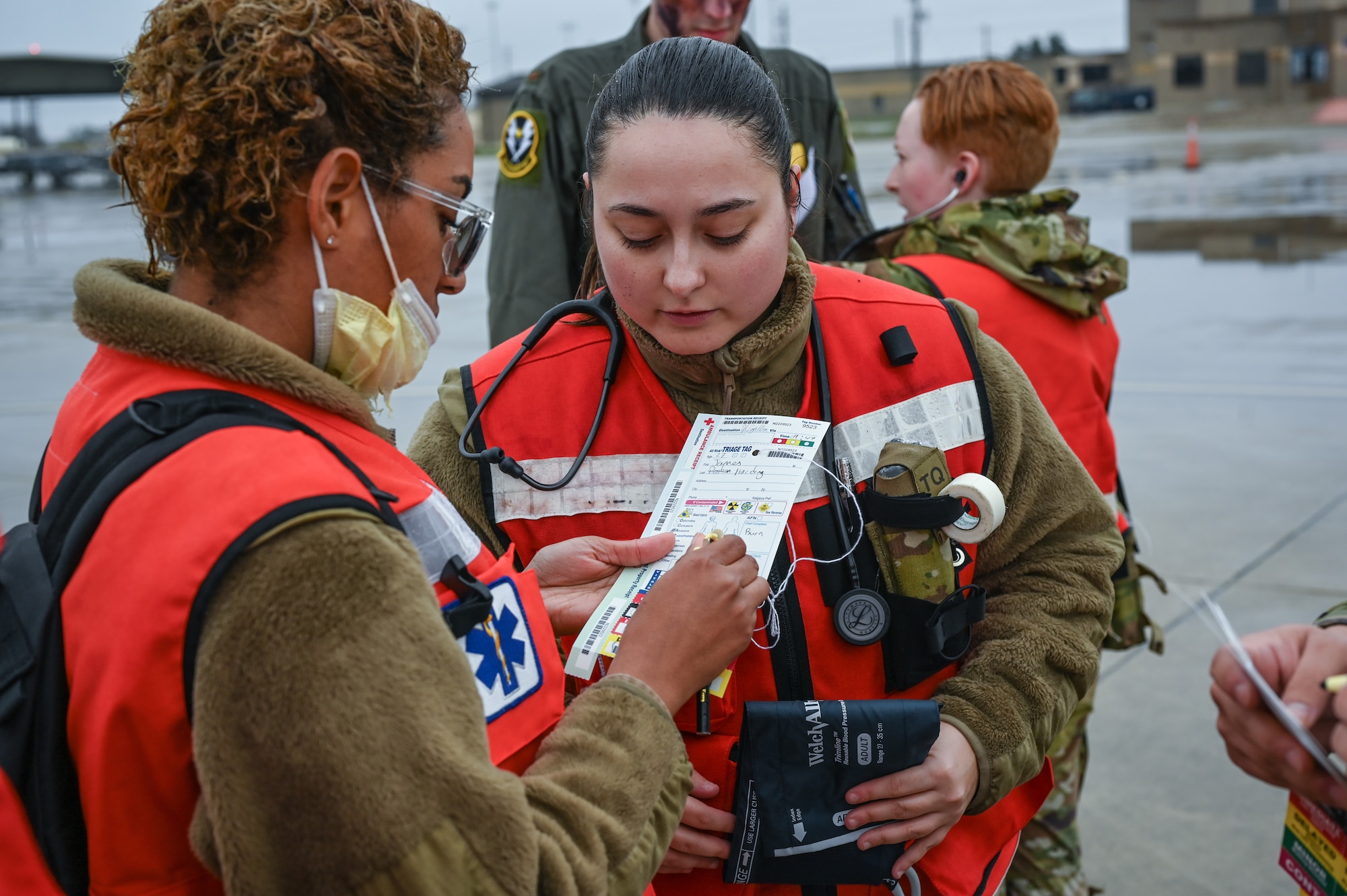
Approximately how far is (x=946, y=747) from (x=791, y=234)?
0.85 m

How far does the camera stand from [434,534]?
50.3 inches

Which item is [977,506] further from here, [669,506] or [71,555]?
[71,555]

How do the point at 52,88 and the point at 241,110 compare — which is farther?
the point at 52,88

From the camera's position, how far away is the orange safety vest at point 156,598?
1.05m

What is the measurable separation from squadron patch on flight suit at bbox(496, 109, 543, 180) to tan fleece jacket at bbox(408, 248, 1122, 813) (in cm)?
145

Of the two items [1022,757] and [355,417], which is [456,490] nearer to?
[355,417]

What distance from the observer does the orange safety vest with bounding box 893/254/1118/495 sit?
2.77 metres

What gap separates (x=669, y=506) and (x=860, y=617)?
1.09 feet

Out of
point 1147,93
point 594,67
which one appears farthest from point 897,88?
point 594,67

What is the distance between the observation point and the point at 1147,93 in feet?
180

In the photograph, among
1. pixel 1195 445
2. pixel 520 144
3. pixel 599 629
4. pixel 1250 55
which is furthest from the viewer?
pixel 1250 55

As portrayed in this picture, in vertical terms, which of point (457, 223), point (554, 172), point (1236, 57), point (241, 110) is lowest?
point (457, 223)

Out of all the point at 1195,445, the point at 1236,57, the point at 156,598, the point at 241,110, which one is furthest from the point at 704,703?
the point at 1236,57

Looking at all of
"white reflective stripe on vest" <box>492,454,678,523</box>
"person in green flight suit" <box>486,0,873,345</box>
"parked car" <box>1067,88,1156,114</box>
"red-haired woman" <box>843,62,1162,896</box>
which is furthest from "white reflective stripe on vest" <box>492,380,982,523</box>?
"parked car" <box>1067,88,1156,114</box>
